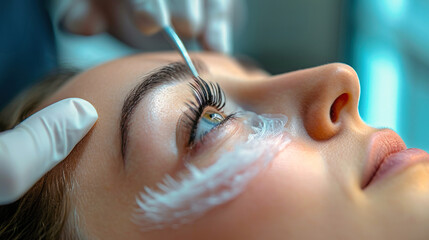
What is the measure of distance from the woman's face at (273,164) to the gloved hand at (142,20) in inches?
16.5

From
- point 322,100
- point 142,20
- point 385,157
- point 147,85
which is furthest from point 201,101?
point 142,20

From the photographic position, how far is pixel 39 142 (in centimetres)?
60

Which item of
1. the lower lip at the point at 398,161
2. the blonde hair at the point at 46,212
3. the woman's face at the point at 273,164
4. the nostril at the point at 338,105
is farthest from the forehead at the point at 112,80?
the lower lip at the point at 398,161

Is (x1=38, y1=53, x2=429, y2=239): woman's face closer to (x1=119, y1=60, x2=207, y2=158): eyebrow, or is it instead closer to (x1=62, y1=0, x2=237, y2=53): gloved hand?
(x1=119, y1=60, x2=207, y2=158): eyebrow

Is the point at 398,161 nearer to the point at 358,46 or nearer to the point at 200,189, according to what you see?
the point at 200,189

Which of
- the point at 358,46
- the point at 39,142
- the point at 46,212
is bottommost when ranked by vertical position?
the point at 358,46

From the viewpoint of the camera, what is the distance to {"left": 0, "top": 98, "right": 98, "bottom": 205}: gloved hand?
56 cm

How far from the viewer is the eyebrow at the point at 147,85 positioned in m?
0.61

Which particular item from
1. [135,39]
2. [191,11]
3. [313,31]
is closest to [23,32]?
[135,39]

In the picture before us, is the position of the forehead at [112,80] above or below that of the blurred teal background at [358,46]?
above

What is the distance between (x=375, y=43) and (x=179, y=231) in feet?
4.35

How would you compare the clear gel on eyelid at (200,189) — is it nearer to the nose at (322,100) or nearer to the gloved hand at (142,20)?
the nose at (322,100)

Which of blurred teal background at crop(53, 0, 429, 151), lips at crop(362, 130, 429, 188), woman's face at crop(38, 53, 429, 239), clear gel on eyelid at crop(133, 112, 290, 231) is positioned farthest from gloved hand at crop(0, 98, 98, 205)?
blurred teal background at crop(53, 0, 429, 151)

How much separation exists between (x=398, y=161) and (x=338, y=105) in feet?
0.43
